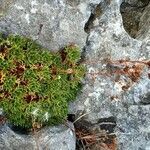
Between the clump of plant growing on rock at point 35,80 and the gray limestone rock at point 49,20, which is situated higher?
the gray limestone rock at point 49,20

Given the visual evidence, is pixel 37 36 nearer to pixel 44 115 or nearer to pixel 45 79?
pixel 45 79

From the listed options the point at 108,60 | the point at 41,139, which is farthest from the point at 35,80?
the point at 108,60

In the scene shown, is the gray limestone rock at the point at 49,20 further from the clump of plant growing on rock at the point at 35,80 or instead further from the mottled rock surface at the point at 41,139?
the mottled rock surface at the point at 41,139

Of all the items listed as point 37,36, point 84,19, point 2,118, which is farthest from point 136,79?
point 2,118

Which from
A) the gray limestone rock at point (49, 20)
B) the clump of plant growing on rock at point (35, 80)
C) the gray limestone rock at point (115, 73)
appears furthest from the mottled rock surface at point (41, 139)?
the gray limestone rock at point (49, 20)

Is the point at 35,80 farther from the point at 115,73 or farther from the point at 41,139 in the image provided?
the point at 115,73

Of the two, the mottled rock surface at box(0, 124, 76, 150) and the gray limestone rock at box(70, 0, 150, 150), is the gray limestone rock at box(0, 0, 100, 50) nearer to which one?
the gray limestone rock at box(70, 0, 150, 150)

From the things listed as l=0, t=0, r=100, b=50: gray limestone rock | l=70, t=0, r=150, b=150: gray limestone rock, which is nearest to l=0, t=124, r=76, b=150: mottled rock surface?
l=70, t=0, r=150, b=150: gray limestone rock
